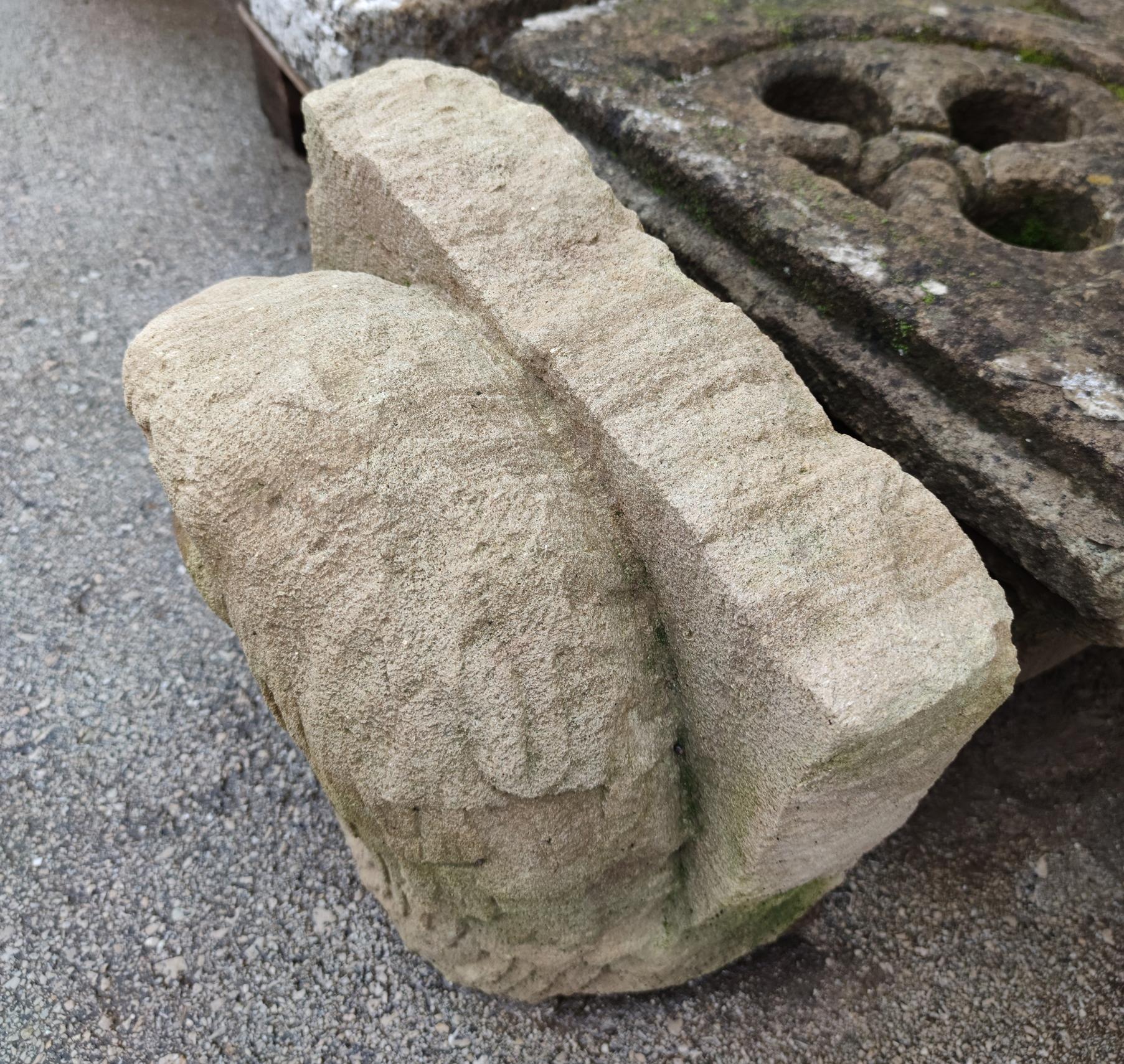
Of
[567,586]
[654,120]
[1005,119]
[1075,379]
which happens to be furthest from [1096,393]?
[1005,119]

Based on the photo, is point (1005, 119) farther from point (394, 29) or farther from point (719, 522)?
point (719, 522)

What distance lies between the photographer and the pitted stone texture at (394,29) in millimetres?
2443

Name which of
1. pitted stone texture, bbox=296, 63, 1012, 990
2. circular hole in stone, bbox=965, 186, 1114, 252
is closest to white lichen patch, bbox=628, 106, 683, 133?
pitted stone texture, bbox=296, 63, 1012, 990

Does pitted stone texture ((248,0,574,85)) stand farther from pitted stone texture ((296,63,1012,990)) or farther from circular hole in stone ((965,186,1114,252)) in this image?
circular hole in stone ((965,186,1114,252))

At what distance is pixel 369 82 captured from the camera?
2.01m

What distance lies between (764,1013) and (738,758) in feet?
2.43

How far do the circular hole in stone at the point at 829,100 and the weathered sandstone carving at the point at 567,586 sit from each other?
41.0 inches

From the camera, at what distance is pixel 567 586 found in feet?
4.66

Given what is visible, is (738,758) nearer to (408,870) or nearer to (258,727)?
(408,870)

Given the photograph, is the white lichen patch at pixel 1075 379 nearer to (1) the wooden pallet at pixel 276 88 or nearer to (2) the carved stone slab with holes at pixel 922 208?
(2) the carved stone slab with holes at pixel 922 208

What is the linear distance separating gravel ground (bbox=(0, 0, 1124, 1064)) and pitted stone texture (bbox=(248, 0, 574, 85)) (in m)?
1.17

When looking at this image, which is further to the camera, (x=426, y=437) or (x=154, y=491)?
(x=154, y=491)

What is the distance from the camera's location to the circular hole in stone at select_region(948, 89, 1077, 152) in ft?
8.00

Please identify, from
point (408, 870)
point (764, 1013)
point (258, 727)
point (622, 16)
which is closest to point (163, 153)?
point (622, 16)
